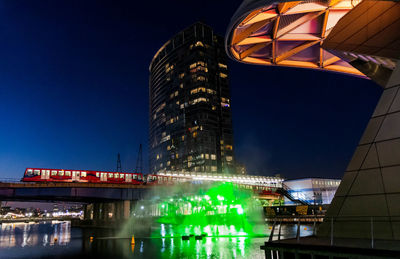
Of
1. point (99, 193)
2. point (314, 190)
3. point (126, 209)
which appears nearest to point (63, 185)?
point (99, 193)

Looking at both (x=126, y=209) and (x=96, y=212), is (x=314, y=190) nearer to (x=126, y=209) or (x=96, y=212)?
(x=126, y=209)

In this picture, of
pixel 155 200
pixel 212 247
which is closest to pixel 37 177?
pixel 155 200

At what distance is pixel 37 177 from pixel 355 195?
6302 cm

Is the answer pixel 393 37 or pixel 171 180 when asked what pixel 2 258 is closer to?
pixel 393 37

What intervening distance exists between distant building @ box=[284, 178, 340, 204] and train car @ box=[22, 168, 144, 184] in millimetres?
62684

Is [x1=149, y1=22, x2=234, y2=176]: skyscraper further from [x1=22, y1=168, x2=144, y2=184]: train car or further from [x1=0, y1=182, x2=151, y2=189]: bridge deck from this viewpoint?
[x1=0, y1=182, x2=151, y2=189]: bridge deck

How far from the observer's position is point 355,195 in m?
15.0

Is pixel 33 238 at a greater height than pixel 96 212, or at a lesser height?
lesser

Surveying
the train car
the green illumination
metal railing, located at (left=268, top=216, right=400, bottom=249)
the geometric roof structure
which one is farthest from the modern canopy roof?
the green illumination

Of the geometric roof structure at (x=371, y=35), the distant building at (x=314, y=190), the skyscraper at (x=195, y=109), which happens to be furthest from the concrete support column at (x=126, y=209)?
the skyscraper at (x=195, y=109)

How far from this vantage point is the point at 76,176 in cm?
6675

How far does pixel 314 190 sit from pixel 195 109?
280ft

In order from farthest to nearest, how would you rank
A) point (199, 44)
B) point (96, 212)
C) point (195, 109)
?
point (199, 44) < point (195, 109) < point (96, 212)

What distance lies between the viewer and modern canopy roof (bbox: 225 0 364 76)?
22875 mm
